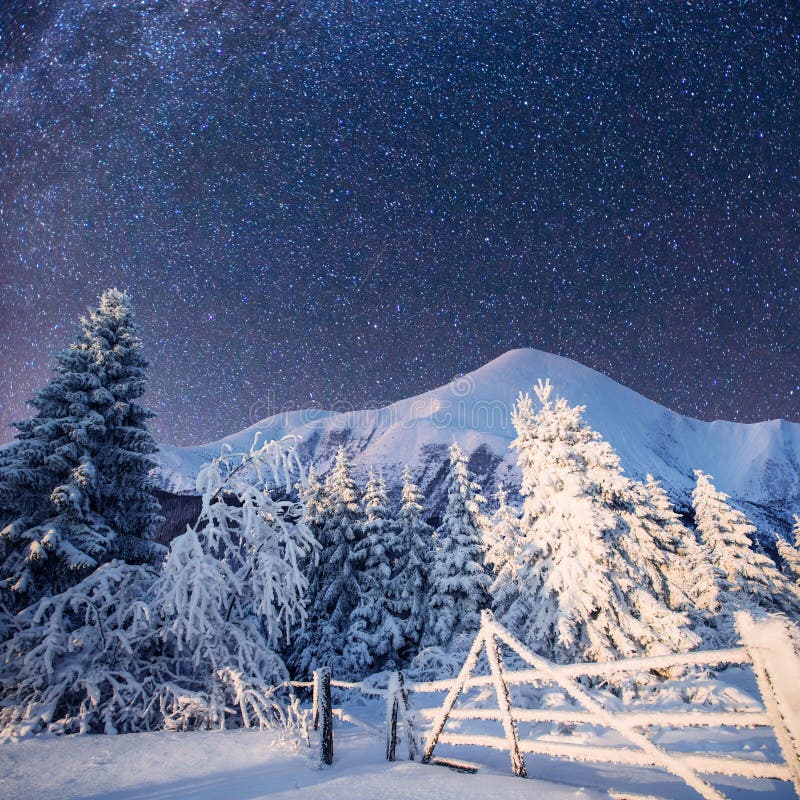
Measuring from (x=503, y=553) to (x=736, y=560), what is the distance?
14.3 m

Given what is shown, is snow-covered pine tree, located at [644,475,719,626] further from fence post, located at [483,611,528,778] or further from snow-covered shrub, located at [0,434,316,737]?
fence post, located at [483,611,528,778]

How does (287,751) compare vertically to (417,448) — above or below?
below

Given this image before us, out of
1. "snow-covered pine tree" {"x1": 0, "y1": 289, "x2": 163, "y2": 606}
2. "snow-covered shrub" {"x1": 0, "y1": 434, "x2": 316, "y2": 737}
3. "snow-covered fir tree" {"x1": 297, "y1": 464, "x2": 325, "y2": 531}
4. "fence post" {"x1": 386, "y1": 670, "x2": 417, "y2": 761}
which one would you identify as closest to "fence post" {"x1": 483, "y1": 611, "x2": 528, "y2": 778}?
"fence post" {"x1": 386, "y1": 670, "x2": 417, "y2": 761}

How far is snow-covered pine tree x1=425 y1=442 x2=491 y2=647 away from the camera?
22.3 meters

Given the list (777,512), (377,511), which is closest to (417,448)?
(777,512)

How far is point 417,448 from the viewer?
7032 inches

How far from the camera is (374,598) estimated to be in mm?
24219

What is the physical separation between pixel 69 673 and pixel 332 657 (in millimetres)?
15863

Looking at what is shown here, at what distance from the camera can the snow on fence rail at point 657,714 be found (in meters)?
2.53

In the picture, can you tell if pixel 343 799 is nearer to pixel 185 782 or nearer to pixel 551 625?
pixel 185 782

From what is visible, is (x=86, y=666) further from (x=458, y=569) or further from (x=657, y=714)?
(x=458, y=569)

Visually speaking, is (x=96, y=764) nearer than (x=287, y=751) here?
Yes

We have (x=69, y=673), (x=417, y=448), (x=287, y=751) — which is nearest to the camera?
(x=287, y=751)

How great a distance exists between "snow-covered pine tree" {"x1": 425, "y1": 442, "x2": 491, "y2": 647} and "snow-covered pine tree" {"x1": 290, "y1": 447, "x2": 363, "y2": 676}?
14.4ft
